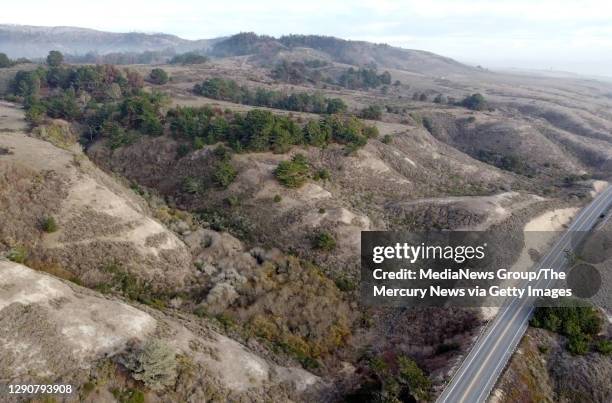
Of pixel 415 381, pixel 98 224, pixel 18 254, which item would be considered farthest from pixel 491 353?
pixel 18 254

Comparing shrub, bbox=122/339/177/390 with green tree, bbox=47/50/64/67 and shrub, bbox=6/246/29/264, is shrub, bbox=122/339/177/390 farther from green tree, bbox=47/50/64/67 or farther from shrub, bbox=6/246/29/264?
green tree, bbox=47/50/64/67

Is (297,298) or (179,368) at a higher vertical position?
(179,368)

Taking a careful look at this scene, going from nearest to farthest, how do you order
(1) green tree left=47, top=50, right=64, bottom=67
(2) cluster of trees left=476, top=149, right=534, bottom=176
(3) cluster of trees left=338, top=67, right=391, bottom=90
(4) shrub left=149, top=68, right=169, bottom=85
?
(2) cluster of trees left=476, top=149, right=534, bottom=176 → (4) shrub left=149, top=68, right=169, bottom=85 → (1) green tree left=47, top=50, right=64, bottom=67 → (3) cluster of trees left=338, top=67, right=391, bottom=90

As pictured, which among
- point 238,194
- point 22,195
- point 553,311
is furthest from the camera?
point 238,194

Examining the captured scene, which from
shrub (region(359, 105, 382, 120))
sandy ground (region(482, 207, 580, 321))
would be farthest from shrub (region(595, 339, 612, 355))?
shrub (region(359, 105, 382, 120))

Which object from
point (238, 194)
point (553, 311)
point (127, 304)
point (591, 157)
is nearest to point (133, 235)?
point (127, 304)

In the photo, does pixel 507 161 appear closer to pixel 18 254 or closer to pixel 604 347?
pixel 604 347

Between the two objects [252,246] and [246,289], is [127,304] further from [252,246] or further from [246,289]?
[252,246]

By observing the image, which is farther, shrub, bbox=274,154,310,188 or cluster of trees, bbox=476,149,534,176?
cluster of trees, bbox=476,149,534,176
